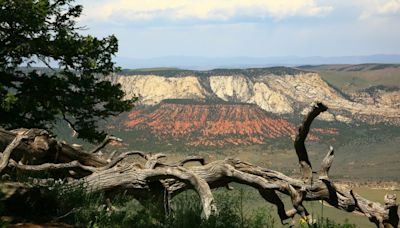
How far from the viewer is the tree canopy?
624 inches

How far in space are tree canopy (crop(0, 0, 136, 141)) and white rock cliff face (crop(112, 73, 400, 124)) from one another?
117 m

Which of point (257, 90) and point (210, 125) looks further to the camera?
point (257, 90)

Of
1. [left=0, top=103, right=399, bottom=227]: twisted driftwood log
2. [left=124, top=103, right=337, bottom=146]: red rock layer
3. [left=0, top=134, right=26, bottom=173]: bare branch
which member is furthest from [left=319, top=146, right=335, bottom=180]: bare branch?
[left=124, top=103, right=337, bottom=146]: red rock layer

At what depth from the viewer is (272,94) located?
146 metres

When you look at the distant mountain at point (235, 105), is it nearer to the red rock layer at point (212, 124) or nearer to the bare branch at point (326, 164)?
the red rock layer at point (212, 124)

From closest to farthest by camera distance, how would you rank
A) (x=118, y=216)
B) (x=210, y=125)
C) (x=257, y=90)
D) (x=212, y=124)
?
(x=118, y=216) < (x=210, y=125) < (x=212, y=124) < (x=257, y=90)

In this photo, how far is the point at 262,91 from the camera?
489 ft

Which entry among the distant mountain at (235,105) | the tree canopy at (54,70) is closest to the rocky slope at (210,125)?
the distant mountain at (235,105)

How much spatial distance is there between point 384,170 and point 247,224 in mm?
76564

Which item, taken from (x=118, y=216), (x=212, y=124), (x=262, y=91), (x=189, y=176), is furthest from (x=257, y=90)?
(x=118, y=216)

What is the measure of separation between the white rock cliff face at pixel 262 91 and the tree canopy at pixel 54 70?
117 metres

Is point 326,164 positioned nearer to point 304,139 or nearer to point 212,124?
point 304,139

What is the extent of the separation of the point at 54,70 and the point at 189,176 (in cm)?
1046

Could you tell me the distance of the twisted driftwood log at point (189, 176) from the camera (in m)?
8.56
